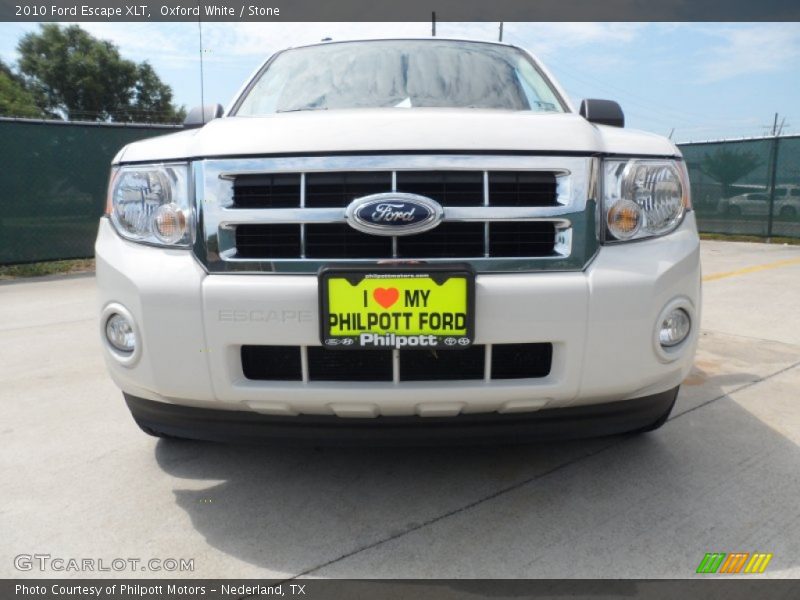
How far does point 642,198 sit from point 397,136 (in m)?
0.80

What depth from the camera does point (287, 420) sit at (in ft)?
6.40

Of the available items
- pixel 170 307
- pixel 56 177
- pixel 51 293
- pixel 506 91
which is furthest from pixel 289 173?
pixel 56 177

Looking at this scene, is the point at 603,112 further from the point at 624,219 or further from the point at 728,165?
the point at 728,165

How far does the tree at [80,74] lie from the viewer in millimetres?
37906

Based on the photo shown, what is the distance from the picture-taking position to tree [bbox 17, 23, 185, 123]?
124 feet

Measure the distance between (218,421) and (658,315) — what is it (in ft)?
4.55

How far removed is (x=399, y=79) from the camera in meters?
2.89

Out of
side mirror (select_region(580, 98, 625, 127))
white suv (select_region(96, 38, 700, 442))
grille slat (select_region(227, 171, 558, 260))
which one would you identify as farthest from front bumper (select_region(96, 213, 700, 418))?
side mirror (select_region(580, 98, 625, 127))

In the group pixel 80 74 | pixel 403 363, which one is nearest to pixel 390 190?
pixel 403 363

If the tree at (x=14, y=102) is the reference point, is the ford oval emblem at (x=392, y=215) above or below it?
below

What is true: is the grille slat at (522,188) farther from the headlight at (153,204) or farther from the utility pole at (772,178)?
the utility pole at (772,178)

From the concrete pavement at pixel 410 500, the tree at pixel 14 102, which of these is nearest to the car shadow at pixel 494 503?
the concrete pavement at pixel 410 500

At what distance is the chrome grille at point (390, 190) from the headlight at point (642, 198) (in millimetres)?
91

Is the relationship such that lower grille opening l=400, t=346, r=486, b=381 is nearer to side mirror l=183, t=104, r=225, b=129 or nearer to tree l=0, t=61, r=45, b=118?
side mirror l=183, t=104, r=225, b=129
